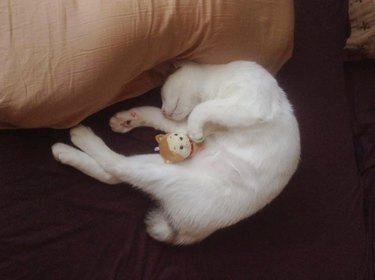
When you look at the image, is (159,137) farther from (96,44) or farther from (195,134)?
(96,44)

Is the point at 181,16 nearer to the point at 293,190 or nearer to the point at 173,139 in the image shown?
the point at 173,139

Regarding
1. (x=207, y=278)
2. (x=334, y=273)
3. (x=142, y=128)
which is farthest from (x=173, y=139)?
(x=334, y=273)

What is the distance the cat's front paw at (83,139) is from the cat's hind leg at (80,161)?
2cm

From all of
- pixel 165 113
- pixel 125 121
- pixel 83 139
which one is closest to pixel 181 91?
pixel 165 113

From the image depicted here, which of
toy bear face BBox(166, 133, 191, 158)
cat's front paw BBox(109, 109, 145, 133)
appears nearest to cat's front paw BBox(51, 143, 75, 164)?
cat's front paw BBox(109, 109, 145, 133)

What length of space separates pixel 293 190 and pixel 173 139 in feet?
1.62

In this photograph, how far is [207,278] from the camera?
1.27 m

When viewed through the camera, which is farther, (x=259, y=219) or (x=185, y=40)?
(x=259, y=219)

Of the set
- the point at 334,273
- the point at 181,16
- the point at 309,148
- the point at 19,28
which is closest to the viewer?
the point at 19,28

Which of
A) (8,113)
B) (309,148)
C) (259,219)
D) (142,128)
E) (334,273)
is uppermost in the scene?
(8,113)

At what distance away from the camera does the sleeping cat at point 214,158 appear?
3.69ft

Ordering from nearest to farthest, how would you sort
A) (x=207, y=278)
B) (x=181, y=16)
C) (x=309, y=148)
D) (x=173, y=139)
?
(x=181, y=16) → (x=173, y=139) → (x=207, y=278) → (x=309, y=148)

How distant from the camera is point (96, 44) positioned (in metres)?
0.99

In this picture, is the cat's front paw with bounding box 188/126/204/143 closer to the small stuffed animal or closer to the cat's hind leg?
the small stuffed animal
